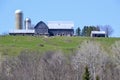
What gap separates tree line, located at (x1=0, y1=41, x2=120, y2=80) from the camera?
97.5 m

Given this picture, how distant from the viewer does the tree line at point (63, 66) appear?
320 feet

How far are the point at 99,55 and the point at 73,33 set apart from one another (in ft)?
208

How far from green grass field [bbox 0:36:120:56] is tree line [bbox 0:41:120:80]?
17042mm

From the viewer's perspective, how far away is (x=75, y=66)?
103938mm

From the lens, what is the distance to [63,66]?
10362 cm

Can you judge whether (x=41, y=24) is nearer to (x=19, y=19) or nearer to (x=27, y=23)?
(x=19, y=19)

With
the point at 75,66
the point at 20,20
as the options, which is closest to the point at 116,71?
the point at 75,66

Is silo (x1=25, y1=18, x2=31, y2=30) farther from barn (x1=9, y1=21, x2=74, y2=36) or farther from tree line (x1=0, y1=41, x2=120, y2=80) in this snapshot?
tree line (x1=0, y1=41, x2=120, y2=80)

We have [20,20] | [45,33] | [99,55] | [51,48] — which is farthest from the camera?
[20,20]

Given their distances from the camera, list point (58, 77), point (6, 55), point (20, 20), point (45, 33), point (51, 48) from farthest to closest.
Result: point (20, 20)
point (45, 33)
point (51, 48)
point (6, 55)
point (58, 77)

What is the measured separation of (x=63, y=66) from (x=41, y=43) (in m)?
39.8

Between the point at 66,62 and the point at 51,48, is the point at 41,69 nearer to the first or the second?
the point at 66,62

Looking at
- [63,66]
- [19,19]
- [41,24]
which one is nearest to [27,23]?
[19,19]

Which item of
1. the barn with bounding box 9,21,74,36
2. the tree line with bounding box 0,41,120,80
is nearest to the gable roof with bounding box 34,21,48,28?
the barn with bounding box 9,21,74,36
